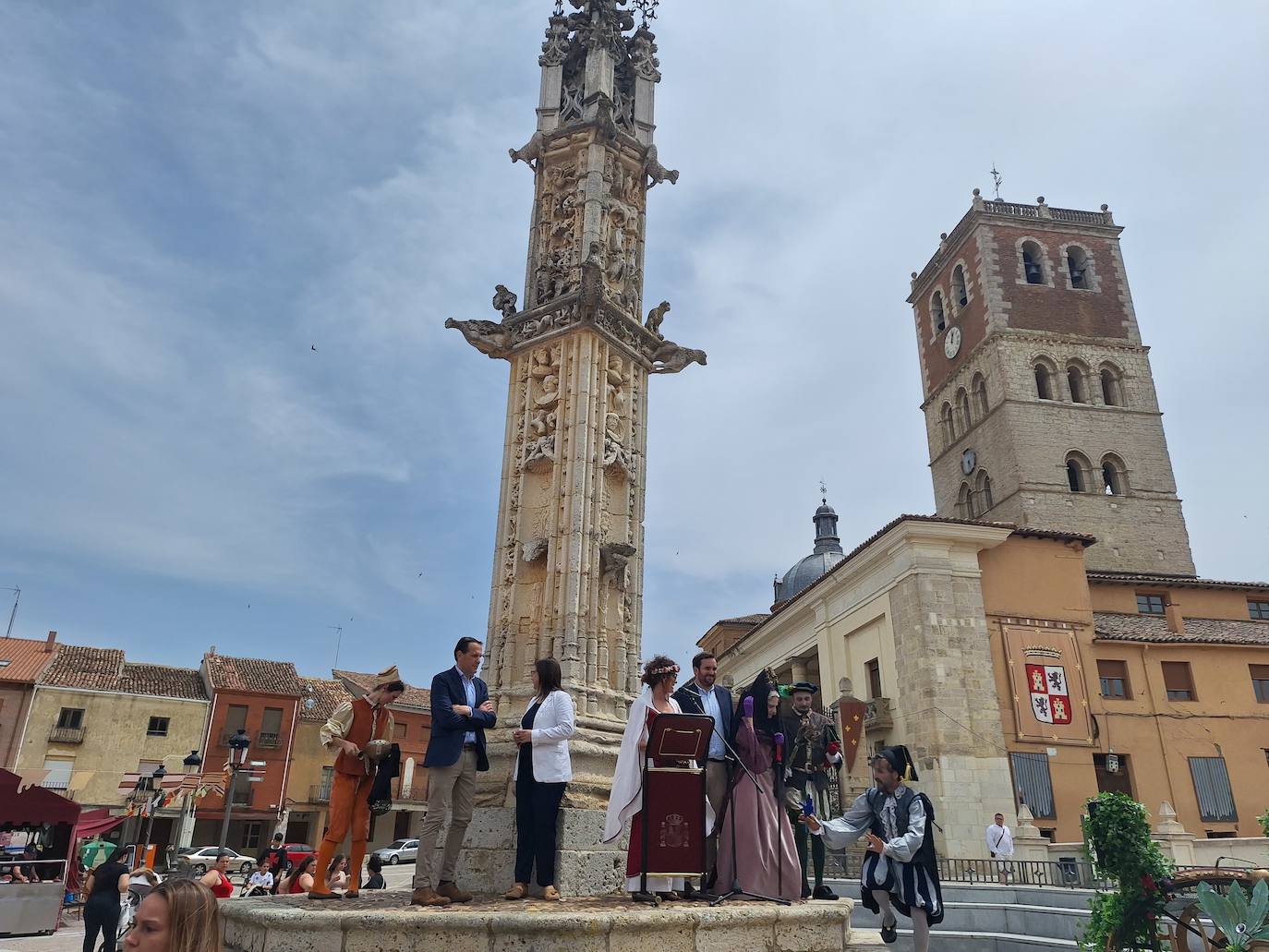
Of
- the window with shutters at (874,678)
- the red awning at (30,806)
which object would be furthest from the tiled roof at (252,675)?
Result: the window with shutters at (874,678)

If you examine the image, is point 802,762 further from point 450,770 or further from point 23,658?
point 23,658

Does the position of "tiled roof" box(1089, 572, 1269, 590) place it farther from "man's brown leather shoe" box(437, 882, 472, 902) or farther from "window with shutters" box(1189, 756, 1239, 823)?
"man's brown leather shoe" box(437, 882, 472, 902)

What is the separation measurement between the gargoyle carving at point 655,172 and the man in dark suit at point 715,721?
730cm

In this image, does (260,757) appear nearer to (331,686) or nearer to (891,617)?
(331,686)

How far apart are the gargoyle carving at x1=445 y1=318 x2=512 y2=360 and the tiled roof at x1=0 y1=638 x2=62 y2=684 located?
31.2 meters

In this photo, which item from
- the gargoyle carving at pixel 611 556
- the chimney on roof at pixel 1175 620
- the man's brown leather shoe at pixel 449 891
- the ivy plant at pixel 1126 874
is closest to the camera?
the ivy plant at pixel 1126 874

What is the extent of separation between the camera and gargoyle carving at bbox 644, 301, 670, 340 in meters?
10.3

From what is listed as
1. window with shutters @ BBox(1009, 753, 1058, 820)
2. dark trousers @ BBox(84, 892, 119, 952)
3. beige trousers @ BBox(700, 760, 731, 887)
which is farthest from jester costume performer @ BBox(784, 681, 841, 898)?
window with shutters @ BBox(1009, 753, 1058, 820)

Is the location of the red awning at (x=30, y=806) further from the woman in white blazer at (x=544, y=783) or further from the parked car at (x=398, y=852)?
the parked car at (x=398, y=852)

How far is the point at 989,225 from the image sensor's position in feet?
135

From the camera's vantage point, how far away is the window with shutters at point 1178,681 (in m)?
22.8

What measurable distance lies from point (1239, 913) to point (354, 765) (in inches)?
217

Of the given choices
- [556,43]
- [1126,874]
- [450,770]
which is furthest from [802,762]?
[556,43]

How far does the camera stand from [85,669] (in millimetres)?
34344
